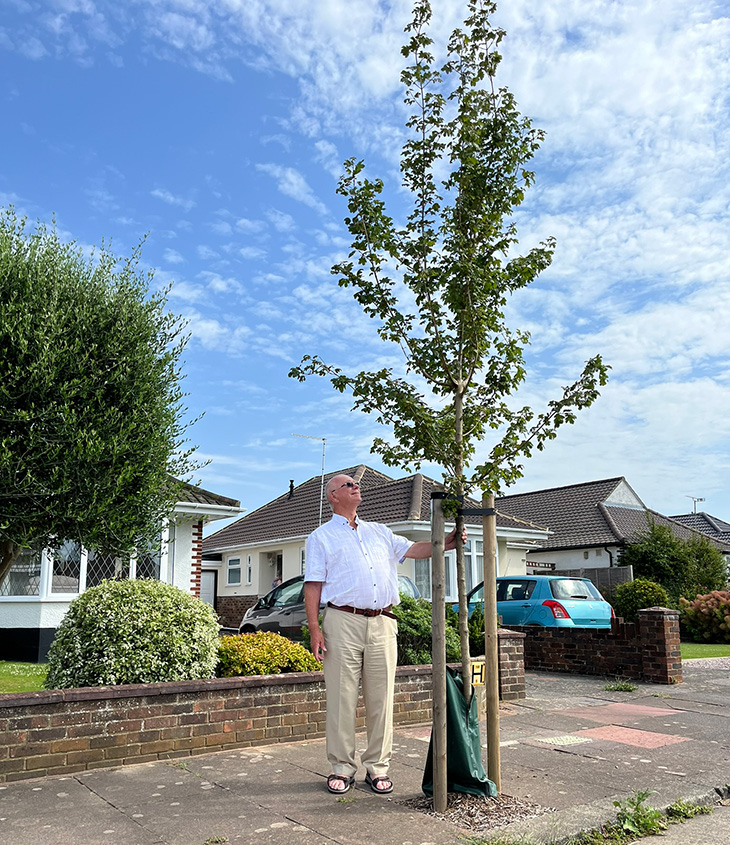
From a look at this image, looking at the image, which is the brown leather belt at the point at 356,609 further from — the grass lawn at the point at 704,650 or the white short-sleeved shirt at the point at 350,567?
the grass lawn at the point at 704,650

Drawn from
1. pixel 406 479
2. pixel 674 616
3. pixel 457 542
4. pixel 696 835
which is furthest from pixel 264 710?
pixel 406 479

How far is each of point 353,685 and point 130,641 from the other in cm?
242

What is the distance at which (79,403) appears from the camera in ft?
27.2

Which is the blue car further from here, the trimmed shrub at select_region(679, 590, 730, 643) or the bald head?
the trimmed shrub at select_region(679, 590, 730, 643)

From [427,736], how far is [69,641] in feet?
11.1

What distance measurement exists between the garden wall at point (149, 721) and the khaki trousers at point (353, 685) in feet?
5.41

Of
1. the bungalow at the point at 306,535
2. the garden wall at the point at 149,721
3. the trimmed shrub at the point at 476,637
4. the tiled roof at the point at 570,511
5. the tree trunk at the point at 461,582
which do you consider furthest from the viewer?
the tiled roof at the point at 570,511

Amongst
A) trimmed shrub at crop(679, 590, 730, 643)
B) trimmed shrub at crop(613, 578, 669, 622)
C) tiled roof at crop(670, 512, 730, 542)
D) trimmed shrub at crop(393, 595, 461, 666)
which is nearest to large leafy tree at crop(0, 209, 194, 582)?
trimmed shrub at crop(393, 595, 461, 666)

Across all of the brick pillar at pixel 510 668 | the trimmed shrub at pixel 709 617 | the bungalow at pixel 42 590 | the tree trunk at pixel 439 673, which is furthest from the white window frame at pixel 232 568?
the tree trunk at pixel 439 673

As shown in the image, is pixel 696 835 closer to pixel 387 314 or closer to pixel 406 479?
pixel 387 314

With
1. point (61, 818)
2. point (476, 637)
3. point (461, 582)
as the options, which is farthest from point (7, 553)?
point (461, 582)

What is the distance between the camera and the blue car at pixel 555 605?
1326 cm

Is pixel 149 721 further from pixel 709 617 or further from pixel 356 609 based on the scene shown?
pixel 709 617

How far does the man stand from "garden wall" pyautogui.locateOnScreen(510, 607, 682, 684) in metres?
7.77
